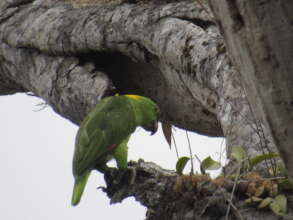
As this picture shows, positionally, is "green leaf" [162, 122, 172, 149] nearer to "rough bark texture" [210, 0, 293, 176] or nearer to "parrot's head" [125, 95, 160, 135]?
"parrot's head" [125, 95, 160, 135]

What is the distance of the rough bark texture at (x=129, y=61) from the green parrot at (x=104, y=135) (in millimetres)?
202

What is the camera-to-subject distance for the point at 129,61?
416cm

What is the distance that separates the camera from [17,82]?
4.69 metres

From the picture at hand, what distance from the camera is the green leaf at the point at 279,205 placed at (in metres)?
1.80

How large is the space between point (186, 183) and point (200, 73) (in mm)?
1116

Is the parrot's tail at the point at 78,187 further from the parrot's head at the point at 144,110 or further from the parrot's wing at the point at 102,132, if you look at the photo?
the parrot's head at the point at 144,110

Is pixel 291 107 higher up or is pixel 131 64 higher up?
pixel 291 107

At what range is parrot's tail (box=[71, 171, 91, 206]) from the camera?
3.26 meters

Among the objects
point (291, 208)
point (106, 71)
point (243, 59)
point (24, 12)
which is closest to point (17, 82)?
point (24, 12)

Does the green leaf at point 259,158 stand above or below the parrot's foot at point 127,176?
above

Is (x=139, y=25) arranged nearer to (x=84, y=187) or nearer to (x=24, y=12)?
(x=84, y=187)

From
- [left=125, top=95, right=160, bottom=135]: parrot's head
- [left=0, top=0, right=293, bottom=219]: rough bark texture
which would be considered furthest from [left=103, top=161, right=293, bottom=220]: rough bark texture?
[left=125, top=95, right=160, bottom=135]: parrot's head

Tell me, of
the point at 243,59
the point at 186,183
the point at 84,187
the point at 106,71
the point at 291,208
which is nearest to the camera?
the point at 243,59

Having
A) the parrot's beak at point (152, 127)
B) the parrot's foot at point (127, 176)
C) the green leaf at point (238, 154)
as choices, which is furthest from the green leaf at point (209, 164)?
the parrot's beak at point (152, 127)
